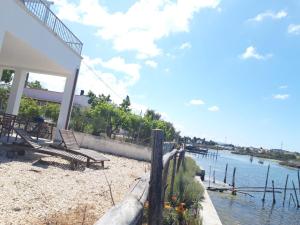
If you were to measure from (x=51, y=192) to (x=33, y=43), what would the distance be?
7.09 m

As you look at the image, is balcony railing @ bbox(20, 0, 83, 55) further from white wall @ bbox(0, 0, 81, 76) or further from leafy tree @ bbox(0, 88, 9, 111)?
leafy tree @ bbox(0, 88, 9, 111)

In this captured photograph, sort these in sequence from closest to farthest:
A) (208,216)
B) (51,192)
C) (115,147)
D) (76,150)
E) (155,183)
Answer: (155,183) → (51,192) → (208,216) → (76,150) → (115,147)

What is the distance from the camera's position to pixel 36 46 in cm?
1295

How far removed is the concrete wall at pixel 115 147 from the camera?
19547 millimetres

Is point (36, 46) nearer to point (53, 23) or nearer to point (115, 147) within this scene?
point (53, 23)

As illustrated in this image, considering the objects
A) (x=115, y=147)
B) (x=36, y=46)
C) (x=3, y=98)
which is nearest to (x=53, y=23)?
(x=36, y=46)

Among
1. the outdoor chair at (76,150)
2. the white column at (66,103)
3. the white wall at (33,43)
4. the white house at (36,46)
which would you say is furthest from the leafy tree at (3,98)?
the outdoor chair at (76,150)

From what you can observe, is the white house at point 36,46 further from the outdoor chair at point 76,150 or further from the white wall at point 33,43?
the outdoor chair at point 76,150

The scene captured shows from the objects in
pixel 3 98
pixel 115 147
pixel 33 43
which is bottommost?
pixel 115 147

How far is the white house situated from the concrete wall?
7.51 feet

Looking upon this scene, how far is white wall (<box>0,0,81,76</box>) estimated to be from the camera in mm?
10875

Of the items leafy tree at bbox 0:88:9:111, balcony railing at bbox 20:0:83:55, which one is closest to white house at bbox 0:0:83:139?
balcony railing at bbox 20:0:83:55

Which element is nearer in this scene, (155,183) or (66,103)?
(155,183)

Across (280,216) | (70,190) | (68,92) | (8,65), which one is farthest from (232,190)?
(70,190)
